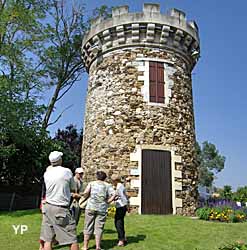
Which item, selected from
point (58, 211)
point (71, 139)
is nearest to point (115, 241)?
point (58, 211)

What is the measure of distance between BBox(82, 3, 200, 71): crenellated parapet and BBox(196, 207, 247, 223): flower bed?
660cm

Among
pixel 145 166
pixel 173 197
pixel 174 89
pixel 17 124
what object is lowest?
pixel 173 197

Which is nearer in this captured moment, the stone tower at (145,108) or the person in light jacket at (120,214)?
the person in light jacket at (120,214)

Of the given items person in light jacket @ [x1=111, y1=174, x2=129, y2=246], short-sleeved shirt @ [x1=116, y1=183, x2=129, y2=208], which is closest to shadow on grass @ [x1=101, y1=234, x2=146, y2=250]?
person in light jacket @ [x1=111, y1=174, x2=129, y2=246]

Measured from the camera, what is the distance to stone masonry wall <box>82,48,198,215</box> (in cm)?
1241

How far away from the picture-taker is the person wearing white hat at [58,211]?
4.77 m

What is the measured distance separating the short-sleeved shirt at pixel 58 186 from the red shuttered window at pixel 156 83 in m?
8.19

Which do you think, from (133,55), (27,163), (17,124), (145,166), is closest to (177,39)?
(133,55)

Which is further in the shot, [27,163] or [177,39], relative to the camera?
[27,163]

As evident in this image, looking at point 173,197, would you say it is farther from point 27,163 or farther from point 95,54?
point 27,163

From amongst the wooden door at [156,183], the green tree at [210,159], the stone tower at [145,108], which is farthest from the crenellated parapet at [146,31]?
the green tree at [210,159]

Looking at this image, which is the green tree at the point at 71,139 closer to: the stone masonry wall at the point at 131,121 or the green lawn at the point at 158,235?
the stone masonry wall at the point at 131,121

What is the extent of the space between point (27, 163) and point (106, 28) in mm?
8330

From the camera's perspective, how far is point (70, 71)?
22.3 m
